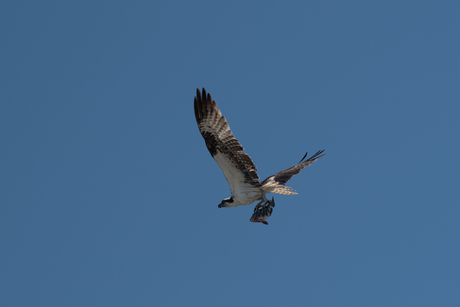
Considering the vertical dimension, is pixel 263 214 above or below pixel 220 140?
below

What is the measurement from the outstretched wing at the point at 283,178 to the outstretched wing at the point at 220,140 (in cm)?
72

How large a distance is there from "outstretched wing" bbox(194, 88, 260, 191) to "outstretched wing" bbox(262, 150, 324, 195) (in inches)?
28.2

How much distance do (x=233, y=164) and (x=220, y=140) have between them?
817 millimetres

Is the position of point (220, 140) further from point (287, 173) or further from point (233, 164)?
point (287, 173)

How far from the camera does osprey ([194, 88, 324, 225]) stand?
655 inches

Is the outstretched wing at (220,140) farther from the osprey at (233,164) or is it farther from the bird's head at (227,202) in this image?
the bird's head at (227,202)

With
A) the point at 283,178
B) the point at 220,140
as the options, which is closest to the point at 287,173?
the point at 283,178

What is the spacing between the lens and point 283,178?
61.9 ft

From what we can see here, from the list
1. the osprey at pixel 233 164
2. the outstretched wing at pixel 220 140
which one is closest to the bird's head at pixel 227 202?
Answer: the osprey at pixel 233 164

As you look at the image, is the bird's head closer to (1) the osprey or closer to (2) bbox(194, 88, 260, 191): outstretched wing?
(1) the osprey

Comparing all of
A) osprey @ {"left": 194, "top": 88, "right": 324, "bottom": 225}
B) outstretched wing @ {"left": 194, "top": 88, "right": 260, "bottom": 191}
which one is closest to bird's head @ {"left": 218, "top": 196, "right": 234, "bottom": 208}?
osprey @ {"left": 194, "top": 88, "right": 324, "bottom": 225}

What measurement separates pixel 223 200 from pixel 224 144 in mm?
2070

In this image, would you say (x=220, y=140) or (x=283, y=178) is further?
(x=283, y=178)

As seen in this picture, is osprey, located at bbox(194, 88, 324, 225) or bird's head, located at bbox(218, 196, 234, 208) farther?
bird's head, located at bbox(218, 196, 234, 208)
